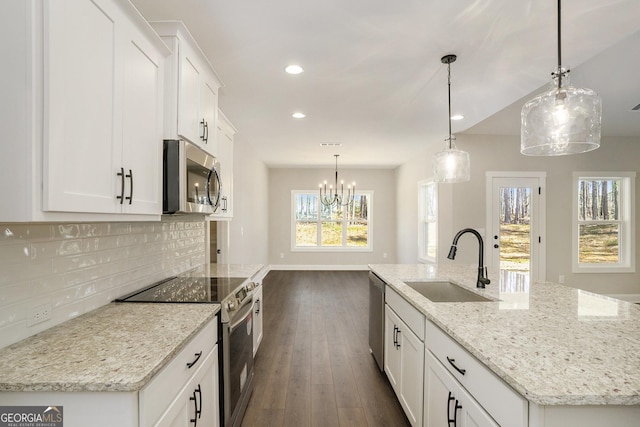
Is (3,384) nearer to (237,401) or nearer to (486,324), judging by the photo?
(237,401)

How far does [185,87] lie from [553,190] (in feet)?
17.8

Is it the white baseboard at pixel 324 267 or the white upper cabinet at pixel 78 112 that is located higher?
the white upper cabinet at pixel 78 112

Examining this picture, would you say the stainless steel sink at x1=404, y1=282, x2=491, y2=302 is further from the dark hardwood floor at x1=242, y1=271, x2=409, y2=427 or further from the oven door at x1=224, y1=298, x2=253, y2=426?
the oven door at x1=224, y1=298, x2=253, y2=426

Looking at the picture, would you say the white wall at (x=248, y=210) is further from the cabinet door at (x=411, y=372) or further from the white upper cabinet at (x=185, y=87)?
the cabinet door at (x=411, y=372)

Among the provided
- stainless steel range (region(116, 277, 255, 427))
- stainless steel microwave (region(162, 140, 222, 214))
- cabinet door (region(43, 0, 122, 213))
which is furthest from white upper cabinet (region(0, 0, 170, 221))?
stainless steel range (region(116, 277, 255, 427))

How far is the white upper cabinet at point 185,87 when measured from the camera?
1.80 m

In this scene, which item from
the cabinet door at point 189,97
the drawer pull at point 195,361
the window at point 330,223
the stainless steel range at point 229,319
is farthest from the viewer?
the window at point 330,223

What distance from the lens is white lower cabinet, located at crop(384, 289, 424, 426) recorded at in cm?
179

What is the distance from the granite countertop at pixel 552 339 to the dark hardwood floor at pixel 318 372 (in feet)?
3.16

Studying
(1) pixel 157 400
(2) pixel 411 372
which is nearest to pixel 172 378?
(1) pixel 157 400

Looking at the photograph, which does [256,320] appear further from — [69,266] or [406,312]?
[69,266]

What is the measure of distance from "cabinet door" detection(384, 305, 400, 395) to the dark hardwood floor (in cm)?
18

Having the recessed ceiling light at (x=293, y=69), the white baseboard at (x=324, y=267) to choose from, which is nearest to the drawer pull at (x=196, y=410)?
the recessed ceiling light at (x=293, y=69)

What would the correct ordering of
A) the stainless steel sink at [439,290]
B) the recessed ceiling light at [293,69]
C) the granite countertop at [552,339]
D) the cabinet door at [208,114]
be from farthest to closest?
the recessed ceiling light at [293,69] < the stainless steel sink at [439,290] < the cabinet door at [208,114] < the granite countertop at [552,339]
